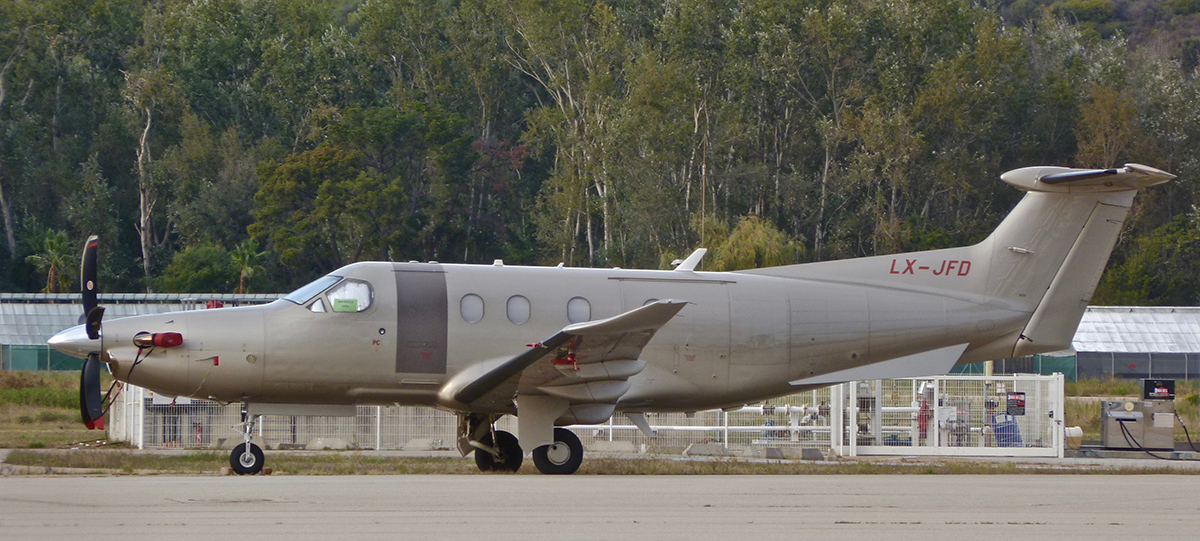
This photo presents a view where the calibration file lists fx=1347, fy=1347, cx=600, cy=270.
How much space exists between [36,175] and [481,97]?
24.3 m

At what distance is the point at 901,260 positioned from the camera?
1869cm

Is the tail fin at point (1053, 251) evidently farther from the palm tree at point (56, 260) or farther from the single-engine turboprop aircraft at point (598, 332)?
the palm tree at point (56, 260)

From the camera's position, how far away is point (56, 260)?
68.8 meters

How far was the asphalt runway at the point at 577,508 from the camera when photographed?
33.2ft

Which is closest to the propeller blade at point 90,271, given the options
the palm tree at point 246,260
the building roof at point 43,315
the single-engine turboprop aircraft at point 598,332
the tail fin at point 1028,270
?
the single-engine turboprop aircraft at point 598,332

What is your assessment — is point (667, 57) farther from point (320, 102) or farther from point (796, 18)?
point (320, 102)

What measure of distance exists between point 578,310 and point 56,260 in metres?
58.4

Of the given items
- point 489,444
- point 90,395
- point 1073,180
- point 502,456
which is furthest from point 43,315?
point 1073,180

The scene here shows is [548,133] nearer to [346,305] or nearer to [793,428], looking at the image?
[793,428]

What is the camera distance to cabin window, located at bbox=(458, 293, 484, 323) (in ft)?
55.4

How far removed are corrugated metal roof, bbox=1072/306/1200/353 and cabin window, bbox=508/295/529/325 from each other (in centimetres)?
3639

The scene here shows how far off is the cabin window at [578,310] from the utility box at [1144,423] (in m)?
11.5

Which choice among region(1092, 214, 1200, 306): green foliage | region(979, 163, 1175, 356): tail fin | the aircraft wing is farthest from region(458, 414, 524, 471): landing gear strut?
region(1092, 214, 1200, 306): green foliage

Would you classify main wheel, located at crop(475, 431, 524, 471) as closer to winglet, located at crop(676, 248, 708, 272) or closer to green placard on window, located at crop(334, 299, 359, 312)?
green placard on window, located at crop(334, 299, 359, 312)
